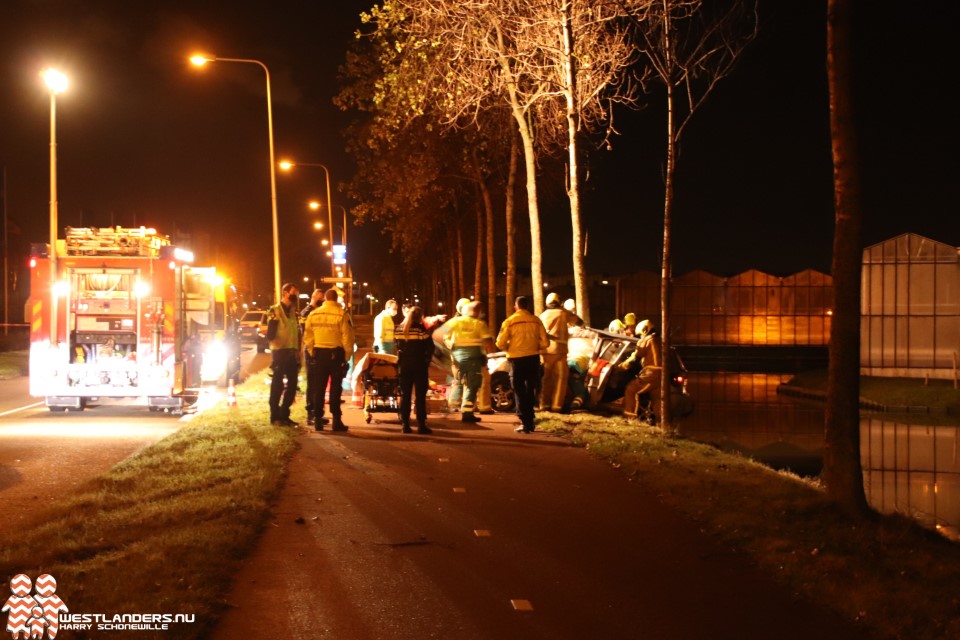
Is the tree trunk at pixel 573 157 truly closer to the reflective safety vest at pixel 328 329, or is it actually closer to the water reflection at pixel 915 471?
the water reflection at pixel 915 471

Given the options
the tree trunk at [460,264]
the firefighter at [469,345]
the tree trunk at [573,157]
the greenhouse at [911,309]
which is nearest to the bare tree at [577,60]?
the tree trunk at [573,157]

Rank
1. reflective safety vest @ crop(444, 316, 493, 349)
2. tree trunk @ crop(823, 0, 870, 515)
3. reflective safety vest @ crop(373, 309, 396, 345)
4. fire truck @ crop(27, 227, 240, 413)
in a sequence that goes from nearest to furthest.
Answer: tree trunk @ crop(823, 0, 870, 515)
reflective safety vest @ crop(444, 316, 493, 349)
fire truck @ crop(27, 227, 240, 413)
reflective safety vest @ crop(373, 309, 396, 345)

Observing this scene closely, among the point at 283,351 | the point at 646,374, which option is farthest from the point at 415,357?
the point at 646,374

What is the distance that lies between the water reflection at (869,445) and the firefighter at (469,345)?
4306mm

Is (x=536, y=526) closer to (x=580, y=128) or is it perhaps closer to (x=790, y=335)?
(x=580, y=128)

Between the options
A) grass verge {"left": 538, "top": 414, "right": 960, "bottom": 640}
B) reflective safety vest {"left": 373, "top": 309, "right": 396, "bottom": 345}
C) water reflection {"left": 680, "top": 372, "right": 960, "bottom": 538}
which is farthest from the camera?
reflective safety vest {"left": 373, "top": 309, "right": 396, "bottom": 345}

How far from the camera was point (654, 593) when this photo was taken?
6.28 metres

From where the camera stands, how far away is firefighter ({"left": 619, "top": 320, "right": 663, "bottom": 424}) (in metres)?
15.4

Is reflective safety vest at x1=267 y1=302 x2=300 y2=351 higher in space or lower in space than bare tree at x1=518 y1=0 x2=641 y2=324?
lower

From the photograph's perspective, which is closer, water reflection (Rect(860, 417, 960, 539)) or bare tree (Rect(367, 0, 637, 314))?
water reflection (Rect(860, 417, 960, 539))

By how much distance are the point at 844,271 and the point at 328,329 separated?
7032mm

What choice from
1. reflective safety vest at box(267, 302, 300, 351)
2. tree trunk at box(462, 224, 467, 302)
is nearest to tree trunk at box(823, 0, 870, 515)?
reflective safety vest at box(267, 302, 300, 351)

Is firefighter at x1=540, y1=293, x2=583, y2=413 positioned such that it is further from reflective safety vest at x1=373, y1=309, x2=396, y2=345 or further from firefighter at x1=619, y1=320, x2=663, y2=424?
reflective safety vest at x1=373, y1=309, x2=396, y2=345

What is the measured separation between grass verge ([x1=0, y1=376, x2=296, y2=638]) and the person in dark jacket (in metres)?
2.13
